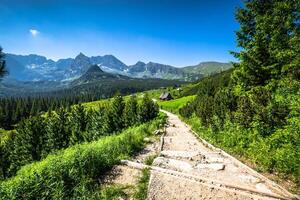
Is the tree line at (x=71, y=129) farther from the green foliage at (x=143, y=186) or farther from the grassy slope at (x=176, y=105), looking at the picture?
the grassy slope at (x=176, y=105)

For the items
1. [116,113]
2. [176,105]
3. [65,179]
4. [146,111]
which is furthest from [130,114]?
[176,105]

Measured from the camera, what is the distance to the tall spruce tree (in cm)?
1670

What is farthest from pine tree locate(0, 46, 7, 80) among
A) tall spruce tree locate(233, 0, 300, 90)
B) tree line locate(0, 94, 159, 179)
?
tree line locate(0, 94, 159, 179)

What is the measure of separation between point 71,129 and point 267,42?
43.1 meters

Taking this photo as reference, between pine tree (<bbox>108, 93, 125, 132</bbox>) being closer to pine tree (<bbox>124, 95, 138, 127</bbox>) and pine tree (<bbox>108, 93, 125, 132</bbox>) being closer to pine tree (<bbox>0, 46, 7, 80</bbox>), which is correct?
pine tree (<bbox>124, 95, 138, 127</bbox>)

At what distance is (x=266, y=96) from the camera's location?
1189 cm

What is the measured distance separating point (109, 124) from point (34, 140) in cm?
2118

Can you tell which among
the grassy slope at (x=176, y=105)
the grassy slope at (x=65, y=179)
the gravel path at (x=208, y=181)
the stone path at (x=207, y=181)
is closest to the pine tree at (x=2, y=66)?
the grassy slope at (x=65, y=179)

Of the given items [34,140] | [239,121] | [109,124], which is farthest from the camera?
[34,140]

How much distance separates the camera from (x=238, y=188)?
6941 millimetres

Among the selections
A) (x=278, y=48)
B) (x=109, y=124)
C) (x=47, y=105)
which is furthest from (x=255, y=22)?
(x=47, y=105)

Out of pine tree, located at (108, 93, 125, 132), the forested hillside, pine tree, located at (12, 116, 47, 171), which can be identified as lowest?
pine tree, located at (12, 116, 47, 171)

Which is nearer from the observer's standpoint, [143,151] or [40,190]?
[40,190]

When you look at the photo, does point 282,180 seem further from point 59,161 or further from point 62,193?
point 59,161
